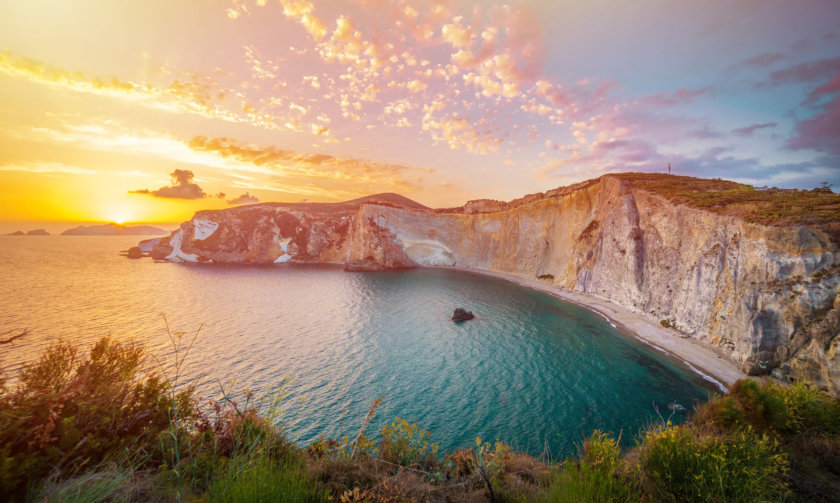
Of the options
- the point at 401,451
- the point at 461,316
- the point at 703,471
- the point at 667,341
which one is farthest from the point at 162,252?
the point at 667,341

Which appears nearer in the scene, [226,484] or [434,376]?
[226,484]

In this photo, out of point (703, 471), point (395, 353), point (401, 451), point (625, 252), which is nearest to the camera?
point (703, 471)

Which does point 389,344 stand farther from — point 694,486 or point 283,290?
point 283,290

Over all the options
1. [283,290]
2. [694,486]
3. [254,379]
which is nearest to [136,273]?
[283,290]

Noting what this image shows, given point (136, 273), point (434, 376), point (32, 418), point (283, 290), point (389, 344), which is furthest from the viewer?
point (136, 273)

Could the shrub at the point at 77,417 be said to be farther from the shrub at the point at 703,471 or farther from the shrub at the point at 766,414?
the shrub at the point at 766,414

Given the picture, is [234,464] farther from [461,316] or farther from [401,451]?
[461,316]

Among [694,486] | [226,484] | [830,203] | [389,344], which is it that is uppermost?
[830,203]
